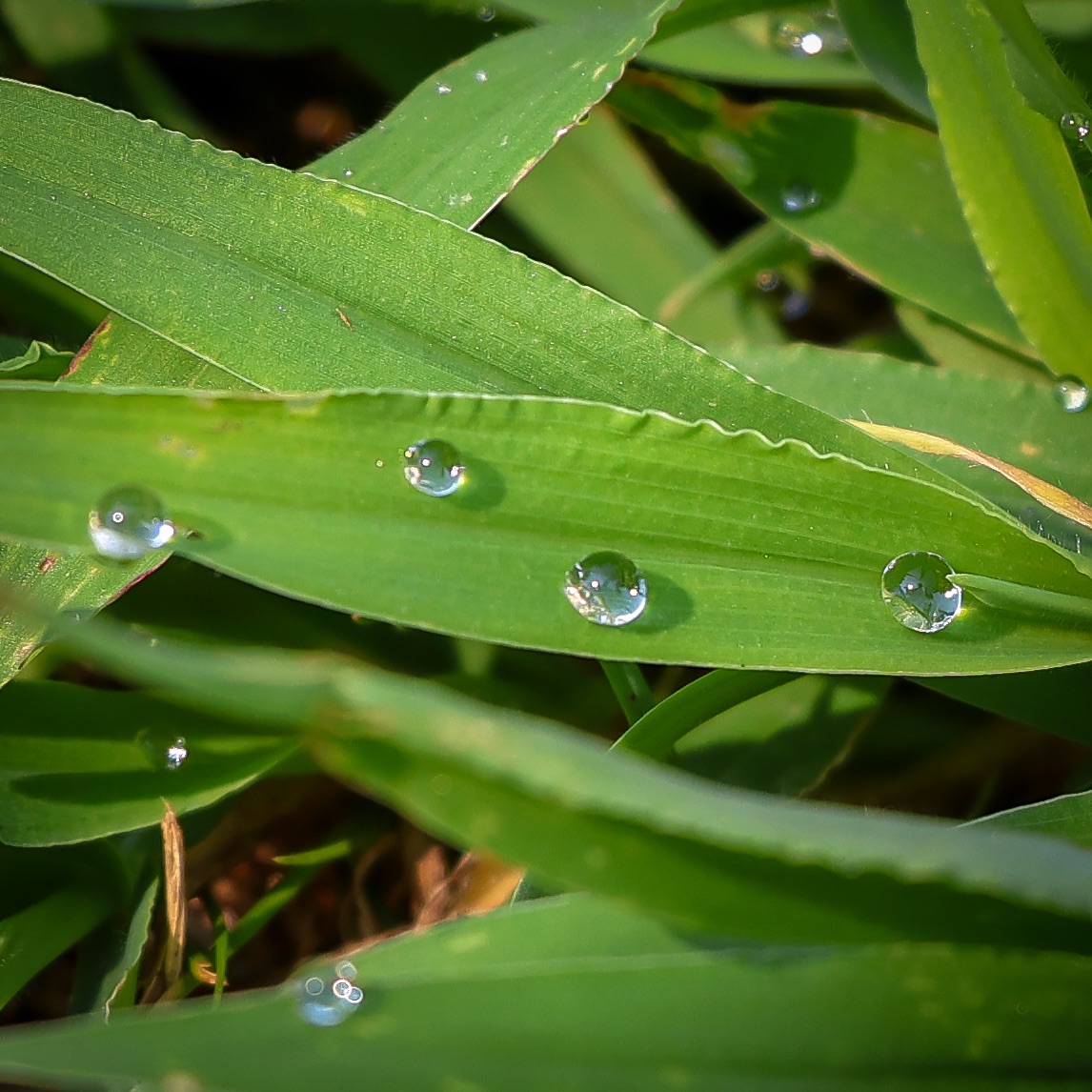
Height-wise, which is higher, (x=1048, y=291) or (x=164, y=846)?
(x=1048, y=291)

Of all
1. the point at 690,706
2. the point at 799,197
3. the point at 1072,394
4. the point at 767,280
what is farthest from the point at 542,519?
the point at 767,280

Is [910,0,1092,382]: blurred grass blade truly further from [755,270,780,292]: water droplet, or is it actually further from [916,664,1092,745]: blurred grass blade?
[755,270,780,292]: water droplet

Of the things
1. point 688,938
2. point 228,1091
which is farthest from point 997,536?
point 228,1091

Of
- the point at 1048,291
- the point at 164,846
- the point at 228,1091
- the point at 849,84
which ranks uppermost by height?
the point at 849,84

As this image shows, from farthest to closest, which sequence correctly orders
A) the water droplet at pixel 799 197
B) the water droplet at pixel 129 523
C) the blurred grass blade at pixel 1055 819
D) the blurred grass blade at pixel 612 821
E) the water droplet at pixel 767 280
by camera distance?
1. the water droplet at pixel 767 280
2. the water droplet at pixel 799 197
3. the blurred grass blade at pixel 1055 819
4. the water droplet at pixel 129 523
5. the blurred grass blade at pixel 612 821

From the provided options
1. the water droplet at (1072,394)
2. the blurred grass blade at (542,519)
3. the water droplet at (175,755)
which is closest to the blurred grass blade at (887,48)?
the water droplet at (1072,394)

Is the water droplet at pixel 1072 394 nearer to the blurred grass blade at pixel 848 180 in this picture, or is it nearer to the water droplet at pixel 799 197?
the blurred grass blade at pixel 848 180

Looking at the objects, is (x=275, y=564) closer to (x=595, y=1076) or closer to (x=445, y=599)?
(x=445, y=599)
